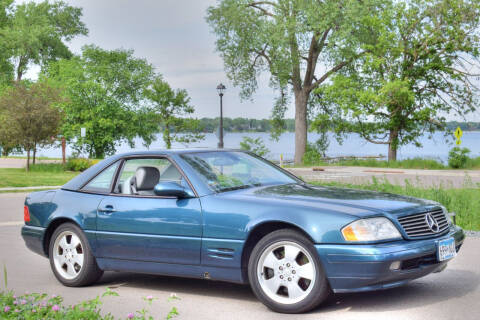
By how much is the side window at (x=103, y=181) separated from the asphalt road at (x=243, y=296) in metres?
1.05

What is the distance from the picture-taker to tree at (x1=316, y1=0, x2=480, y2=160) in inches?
1507

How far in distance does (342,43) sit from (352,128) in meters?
7.35

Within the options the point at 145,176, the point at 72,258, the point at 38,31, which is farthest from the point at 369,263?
the point at 38,31

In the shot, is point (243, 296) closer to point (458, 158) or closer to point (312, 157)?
point (458, 158)

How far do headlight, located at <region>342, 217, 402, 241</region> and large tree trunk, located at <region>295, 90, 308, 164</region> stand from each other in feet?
130

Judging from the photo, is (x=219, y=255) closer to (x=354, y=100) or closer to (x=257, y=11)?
(x=354, y=100)

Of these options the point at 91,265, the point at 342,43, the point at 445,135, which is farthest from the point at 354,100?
the point at 91,265

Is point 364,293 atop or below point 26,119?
below

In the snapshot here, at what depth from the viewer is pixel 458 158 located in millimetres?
36375

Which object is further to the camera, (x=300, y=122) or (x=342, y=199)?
(x=300, y=122)

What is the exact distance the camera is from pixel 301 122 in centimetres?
4559

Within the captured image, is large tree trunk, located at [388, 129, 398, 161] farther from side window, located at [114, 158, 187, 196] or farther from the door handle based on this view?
the door handle

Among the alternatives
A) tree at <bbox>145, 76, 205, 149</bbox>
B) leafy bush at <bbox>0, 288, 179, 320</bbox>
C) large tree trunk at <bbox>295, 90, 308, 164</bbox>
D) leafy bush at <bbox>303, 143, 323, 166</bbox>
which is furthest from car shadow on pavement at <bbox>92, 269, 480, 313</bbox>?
tree at <bbox>145, 76, 205, 149</bbox>

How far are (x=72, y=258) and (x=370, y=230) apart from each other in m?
3.36
